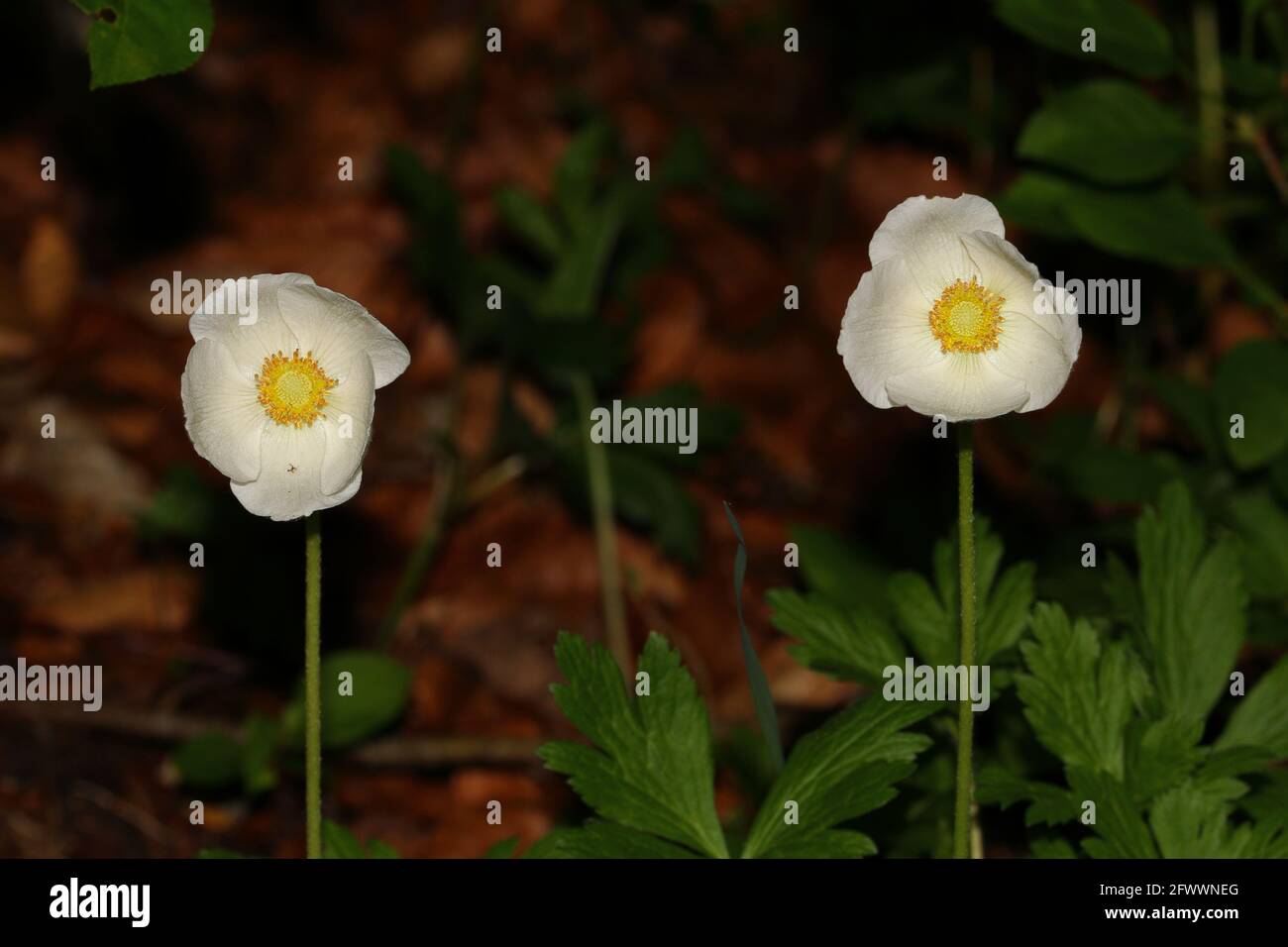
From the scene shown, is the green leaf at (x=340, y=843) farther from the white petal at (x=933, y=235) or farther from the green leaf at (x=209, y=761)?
the white petal at (x=933, y=235)

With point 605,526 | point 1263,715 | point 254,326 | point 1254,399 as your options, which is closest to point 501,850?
point 254,326

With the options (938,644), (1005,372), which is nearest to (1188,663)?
(938,644)

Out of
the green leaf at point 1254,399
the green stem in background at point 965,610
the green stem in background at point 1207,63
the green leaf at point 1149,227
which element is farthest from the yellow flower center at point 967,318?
the green stem in background at point 1207,63

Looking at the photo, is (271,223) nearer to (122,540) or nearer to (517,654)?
(122,540)

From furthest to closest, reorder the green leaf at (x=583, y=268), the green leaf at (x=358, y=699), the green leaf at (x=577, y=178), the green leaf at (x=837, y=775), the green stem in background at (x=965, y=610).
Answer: the green leaf at (x=577, y=178) < the green leaf at (x=583, y=268) < the green leaf at (x=358, y=699) < the green leaf at (x=837, y=775) < the green stem in background at (x=965, y=610)

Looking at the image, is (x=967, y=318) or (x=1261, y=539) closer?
(x=967, y=318)

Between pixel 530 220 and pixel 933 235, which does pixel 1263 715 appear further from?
pixel 530 220

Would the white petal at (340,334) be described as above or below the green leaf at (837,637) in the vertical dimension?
above
